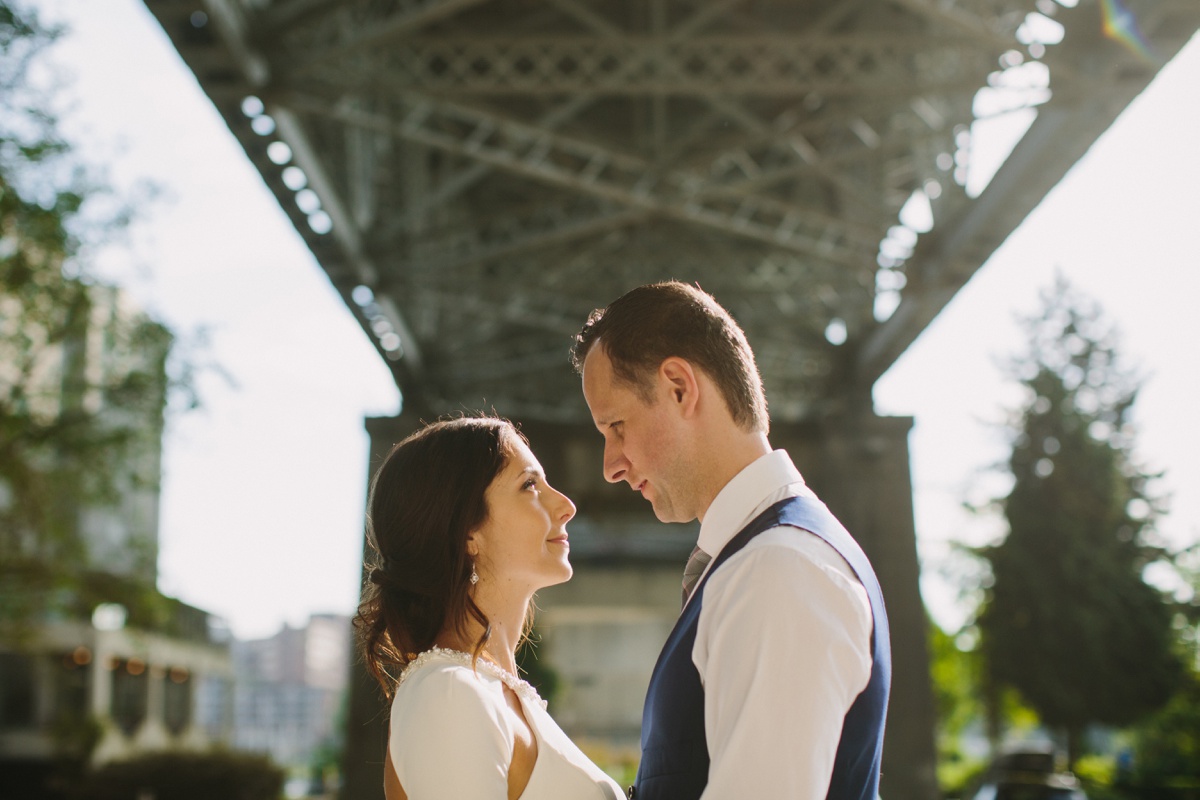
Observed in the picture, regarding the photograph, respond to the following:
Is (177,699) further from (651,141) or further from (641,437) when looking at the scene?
(641,437)

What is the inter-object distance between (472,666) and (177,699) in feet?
201

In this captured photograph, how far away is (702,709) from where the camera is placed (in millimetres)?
2191

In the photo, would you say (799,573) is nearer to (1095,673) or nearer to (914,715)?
(914,715)

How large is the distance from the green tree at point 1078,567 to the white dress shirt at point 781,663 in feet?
113

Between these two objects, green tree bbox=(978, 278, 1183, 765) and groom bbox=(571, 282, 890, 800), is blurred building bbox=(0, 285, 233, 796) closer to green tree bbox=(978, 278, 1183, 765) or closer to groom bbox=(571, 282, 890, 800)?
groom bbox=(571, 282, 890, 800)

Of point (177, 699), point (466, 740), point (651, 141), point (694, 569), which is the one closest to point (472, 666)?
point (466, 740)

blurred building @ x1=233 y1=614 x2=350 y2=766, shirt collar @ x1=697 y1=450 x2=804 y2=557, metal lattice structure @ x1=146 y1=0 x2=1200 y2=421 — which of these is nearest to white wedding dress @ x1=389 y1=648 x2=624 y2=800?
shirt collar @ x1=697 y1=450 x2=804 y2=557

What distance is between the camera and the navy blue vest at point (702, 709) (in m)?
2.11

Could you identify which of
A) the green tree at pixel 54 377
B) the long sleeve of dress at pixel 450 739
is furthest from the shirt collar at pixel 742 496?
the green tree at pixel 54 377

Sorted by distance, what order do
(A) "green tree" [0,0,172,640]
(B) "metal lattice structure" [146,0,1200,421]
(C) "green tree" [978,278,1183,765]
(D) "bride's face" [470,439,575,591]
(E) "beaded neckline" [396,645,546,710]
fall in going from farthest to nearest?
(C) "green tree" [978,278,1183,765] < (A) "green tree" [0,0,172,640] < (B) "metal lattice structure" [146,0,1200,421] < (D) "bride's face" [470,439,575,591] < (E) "beaded neckline" [396,645,546,710]

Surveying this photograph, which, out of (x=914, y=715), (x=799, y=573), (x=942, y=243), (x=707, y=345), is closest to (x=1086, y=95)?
(x=942, y=243)

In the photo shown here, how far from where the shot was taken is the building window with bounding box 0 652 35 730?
4622cm

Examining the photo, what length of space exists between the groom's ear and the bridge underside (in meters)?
6.49

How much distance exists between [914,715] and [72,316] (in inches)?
509
